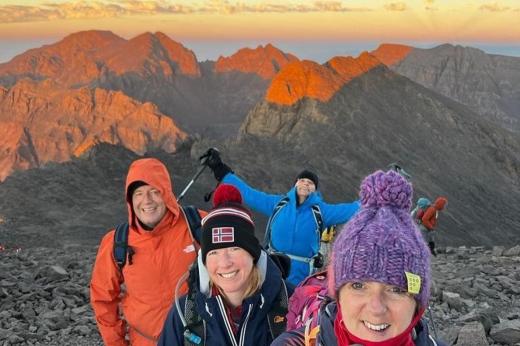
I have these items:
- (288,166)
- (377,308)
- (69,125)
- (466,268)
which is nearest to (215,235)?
(377,308)

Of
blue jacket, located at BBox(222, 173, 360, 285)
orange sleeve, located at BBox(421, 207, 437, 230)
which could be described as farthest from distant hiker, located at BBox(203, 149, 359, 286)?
orange sleeve, located at BBox(421, 207, 437, 230)

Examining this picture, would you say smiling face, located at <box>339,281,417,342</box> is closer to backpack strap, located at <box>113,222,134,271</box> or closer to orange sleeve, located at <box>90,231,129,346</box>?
backpack strap, located at <box>113,222,134,271</box>

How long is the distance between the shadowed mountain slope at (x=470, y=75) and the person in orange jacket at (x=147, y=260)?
5120 inches

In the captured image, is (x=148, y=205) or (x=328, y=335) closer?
(x=328, y=335)

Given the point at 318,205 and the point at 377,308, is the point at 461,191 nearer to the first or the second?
the point at 318,205

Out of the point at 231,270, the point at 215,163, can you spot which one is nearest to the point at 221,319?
the point at 231,270

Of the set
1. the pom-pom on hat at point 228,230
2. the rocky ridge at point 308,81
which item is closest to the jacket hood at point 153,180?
the pom-pom on hat at point 228,230

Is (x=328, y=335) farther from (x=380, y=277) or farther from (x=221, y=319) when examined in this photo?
(x=221, y=319)

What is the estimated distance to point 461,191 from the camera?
42656 mm

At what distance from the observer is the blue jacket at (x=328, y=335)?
7.58ft

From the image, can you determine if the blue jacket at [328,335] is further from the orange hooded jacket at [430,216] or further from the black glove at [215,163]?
the orange hooded jacket at [430,216]

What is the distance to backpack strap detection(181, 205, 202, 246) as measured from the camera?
4.78 metres

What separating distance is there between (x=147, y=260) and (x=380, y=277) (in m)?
2.75

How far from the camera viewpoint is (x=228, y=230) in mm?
3631
